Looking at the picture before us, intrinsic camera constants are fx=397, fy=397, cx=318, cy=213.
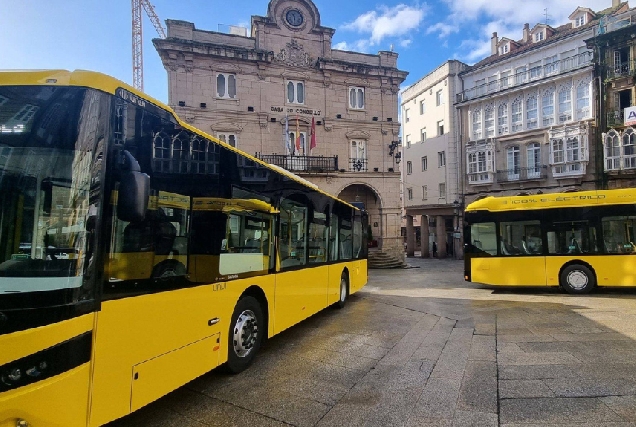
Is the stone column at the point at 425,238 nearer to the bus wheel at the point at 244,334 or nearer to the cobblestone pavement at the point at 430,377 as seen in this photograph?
the cobblestone pavement at the point at 430,377

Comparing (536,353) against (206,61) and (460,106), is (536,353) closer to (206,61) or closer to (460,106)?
(206,61)

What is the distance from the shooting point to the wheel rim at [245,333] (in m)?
5.12

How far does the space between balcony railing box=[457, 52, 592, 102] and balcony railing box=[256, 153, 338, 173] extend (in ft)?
54.7

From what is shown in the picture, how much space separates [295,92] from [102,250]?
23407 mm

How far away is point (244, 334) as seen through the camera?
5.25m

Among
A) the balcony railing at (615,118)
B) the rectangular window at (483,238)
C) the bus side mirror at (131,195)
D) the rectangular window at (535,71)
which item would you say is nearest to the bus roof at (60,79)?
the bus side mirror at (131,195)

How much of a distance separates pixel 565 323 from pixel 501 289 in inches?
249

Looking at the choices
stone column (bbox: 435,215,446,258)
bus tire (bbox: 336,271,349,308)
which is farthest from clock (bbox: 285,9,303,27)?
stone column (bbox: 435,215,446,258)

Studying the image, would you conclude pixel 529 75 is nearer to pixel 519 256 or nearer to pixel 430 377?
pixel 519 256

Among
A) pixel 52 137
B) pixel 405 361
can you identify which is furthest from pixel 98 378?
pixel 405 361

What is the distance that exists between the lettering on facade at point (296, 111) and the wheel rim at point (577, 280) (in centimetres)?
1719

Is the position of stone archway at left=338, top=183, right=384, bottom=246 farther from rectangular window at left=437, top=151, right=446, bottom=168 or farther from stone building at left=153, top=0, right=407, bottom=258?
rectangular window at left=437, top=151, right=446, bottom=168

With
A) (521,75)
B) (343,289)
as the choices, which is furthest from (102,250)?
(521,75)

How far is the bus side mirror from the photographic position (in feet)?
9.79
